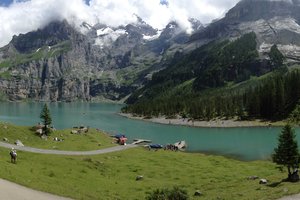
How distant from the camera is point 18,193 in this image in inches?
1465

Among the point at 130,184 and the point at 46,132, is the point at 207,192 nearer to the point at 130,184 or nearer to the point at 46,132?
the point at 130,184

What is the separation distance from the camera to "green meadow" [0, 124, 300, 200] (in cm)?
4712

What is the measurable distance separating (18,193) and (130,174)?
1464 inches

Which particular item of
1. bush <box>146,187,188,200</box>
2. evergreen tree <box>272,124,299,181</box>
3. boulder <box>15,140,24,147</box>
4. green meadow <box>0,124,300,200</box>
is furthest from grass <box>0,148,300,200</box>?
boulder <box>15,140,24,147</box>

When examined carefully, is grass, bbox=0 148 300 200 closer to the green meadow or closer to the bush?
the green meadow

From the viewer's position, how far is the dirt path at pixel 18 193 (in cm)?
3578

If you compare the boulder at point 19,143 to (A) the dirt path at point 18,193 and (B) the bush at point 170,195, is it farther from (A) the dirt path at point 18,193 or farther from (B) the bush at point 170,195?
(B) the bush at point 170,195

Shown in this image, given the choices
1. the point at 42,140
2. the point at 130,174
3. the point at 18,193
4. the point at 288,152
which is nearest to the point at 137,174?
the point at 130,174

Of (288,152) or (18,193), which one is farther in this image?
(288,152)

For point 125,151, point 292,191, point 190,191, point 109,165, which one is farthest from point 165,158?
point 292,191

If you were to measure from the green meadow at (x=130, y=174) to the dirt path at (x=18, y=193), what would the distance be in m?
1.73

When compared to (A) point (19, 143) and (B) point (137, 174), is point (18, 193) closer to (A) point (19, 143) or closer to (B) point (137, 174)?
(B) point (137, 174)

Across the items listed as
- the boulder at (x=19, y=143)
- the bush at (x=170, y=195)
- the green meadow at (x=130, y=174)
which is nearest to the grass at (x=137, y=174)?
the green meadow at (x=130, y=174)

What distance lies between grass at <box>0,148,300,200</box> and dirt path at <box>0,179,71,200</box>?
172 centimetres
